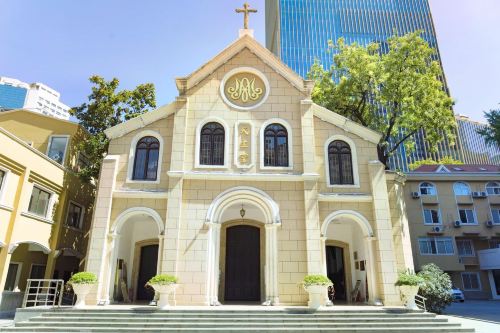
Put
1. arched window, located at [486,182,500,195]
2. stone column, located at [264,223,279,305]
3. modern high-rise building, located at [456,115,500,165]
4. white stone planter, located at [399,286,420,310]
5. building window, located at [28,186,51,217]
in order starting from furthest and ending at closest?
1. modern high-rise building, located at [456,115,500,165]
2. arched window, located at [486,182,500,195]
3. building window, located at [28,186,51,217]
4. stone column, located at [264,223,279,305]
5. white stone planter, located at [399,286,420,310]

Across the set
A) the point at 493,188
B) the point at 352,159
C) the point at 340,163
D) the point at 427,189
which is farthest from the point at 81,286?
the point at 493,188

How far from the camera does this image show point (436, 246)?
28922 millimetres

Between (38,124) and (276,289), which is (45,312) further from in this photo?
(38,124)

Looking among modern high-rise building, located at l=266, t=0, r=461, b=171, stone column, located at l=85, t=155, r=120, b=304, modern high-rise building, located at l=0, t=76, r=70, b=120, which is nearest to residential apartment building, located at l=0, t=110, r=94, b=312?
stone column, located at l=85, t=155, r=120, b=304

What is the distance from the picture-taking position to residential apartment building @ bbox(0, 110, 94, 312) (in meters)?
13.4

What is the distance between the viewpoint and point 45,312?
10.6m

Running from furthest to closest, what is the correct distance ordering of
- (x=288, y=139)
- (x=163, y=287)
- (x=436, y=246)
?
(x=436, y=246)
(x=288, y=139)
(x=163, y=287)

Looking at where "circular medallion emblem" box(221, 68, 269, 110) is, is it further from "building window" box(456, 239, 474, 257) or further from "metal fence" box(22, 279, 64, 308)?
"building window" box(456, 239, 474, 257)

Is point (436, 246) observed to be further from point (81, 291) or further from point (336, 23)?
point (336, 23)

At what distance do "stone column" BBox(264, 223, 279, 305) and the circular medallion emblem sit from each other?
5.50m

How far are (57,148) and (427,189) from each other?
2897 cm

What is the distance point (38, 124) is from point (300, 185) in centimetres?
1469

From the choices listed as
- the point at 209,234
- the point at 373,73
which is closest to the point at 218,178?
the point at 209,234

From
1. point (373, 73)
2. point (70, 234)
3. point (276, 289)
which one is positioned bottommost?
point (276, 289)
